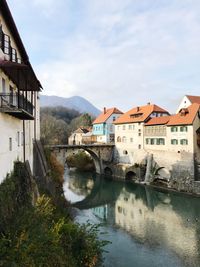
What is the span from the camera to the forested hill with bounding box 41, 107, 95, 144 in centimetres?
7551

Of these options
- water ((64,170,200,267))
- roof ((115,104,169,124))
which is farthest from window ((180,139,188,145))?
roof ((115,104,169,124))

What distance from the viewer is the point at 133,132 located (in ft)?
168

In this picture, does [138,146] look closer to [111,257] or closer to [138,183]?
[138,183]

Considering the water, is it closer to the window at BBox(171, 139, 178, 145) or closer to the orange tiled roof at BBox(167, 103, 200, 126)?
the window at BBox(171, 139, 178, 145)

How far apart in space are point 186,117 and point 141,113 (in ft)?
39.5

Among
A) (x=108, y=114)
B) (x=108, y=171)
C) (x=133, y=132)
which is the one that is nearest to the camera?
(x=133, y=132)

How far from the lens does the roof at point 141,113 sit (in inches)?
1978

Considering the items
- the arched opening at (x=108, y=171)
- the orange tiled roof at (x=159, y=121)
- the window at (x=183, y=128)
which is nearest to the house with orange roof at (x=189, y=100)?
the orange tiled roof at (x=159, y=121)

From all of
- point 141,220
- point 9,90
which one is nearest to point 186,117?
point 141,220

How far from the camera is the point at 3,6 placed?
12578 mm

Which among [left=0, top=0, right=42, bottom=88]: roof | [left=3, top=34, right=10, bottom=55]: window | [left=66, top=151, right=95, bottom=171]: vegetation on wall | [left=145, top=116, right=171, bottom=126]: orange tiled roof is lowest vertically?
[left=66, top=151, right=95, bottom=171]: vegetation on wall

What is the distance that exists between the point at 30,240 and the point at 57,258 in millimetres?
1890

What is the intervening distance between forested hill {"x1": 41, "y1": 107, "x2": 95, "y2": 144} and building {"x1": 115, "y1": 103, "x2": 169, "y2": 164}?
14.8m

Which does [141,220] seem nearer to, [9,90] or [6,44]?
[9,90]
